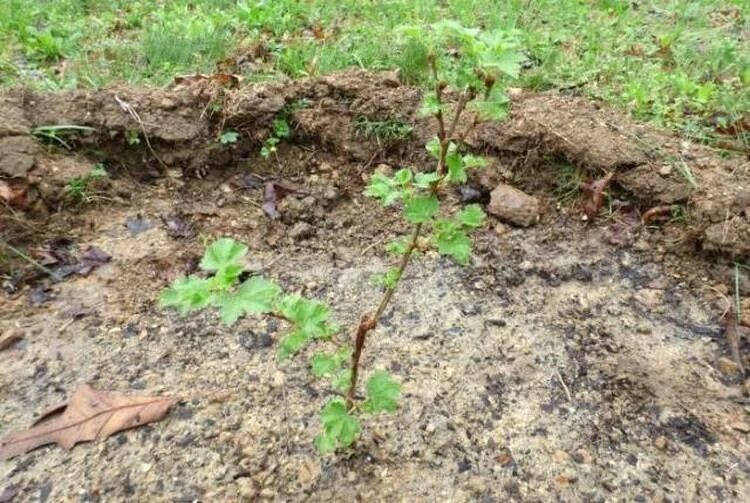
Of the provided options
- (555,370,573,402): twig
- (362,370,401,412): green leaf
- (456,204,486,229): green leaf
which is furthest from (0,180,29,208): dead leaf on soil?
(555,370,573,402): twig

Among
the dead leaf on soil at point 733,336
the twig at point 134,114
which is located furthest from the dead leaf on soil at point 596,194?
the twig at point 134,114

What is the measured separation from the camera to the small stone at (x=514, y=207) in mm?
2555

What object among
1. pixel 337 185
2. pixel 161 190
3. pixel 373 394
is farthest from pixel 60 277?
pixel 373 394

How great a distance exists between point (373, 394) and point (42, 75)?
9.45 ft

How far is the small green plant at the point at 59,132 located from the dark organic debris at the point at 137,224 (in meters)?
0.45

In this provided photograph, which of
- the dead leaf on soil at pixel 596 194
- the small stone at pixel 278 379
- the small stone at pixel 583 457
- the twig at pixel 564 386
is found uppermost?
the dead leaf on soil at pixel 596 194

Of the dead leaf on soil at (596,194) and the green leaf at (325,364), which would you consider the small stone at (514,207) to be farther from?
the green leaf at (325,364)

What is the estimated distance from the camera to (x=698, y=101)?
2924 mm

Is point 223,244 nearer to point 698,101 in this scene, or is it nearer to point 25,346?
point 25,346

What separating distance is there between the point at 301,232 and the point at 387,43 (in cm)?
156

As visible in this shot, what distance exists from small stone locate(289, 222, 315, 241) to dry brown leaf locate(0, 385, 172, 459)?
925mm

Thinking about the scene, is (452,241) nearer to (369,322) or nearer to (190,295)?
(369,322)

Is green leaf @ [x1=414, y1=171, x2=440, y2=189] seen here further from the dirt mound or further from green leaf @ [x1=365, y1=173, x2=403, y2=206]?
the dirt mound

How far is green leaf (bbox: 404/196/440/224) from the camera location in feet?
4.56
